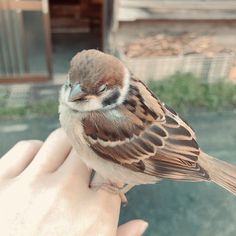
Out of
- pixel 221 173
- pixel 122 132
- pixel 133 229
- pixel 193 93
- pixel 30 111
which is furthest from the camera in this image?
pixel 193 93

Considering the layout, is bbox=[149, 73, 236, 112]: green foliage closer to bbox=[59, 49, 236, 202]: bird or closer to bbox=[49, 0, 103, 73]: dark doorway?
bbox=[49, 0, 103, 73]: dark doorway

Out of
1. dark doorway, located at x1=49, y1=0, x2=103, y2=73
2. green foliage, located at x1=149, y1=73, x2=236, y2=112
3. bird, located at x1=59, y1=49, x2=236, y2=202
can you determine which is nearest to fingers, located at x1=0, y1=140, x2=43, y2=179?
bird, located at x1=59, y1=49, x2=236, y2=202

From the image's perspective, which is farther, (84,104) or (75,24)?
(75,24)

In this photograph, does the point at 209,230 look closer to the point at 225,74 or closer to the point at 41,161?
the point at 41,161

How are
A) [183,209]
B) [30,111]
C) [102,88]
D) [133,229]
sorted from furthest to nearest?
[30,111] → [183,209] → [102,88] → [133,229]

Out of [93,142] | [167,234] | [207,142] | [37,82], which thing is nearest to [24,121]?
[37,82]

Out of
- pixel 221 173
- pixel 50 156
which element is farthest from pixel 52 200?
pixel 221 173

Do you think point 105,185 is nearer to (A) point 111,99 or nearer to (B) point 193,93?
(A) point 111,99
